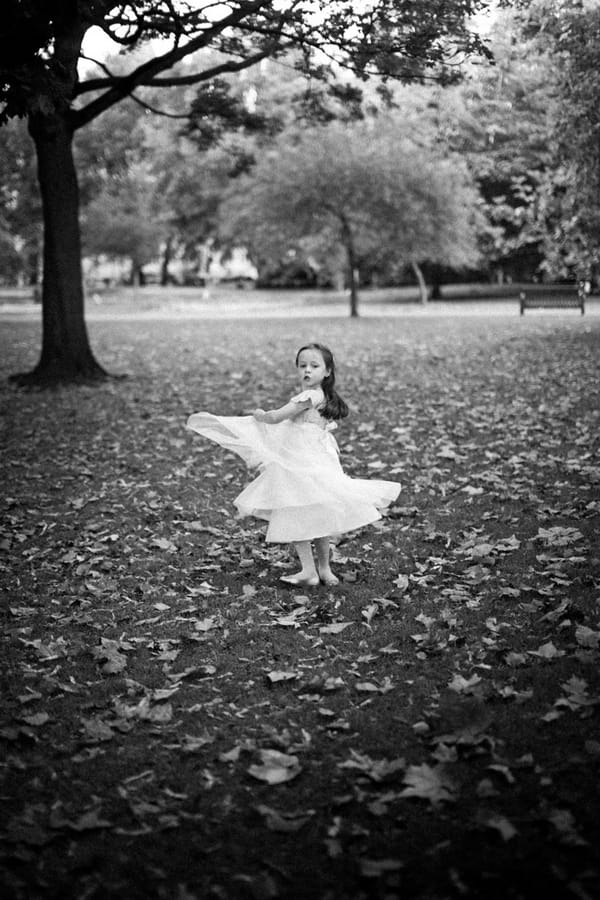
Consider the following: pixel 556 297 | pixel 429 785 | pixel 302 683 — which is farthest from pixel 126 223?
pixel 429 785

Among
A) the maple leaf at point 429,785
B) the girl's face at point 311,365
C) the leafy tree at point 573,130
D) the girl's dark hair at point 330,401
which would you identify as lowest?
the maple leaf at point 429,785

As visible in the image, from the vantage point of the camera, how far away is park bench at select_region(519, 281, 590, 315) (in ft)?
92.3

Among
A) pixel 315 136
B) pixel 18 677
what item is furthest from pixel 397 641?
pixel 315 136

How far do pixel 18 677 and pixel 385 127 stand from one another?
26.9 m

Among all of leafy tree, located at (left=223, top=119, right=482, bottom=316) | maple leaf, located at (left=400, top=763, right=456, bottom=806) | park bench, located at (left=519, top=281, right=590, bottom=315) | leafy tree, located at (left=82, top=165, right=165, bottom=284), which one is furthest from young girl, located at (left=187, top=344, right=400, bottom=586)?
leafy tree, located at (left=82, top=165, right=165, bottom=284)

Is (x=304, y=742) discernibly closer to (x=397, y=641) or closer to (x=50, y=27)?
(x=397, y=641)

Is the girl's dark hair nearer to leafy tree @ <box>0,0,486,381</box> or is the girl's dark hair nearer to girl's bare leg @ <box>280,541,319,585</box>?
girl's bare leg @ <box>280,541,319,585</box>

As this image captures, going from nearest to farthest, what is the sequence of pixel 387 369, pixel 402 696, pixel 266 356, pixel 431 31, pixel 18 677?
pixel 402 696
pixel 18 677
pixel 431 31
pixel 387 369
pixel 266 356

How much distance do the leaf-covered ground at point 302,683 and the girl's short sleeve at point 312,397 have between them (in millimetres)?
1367

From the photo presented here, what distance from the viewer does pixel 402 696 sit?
4418 mm

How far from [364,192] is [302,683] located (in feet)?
85.2

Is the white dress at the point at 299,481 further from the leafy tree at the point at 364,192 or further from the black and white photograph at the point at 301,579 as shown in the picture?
the leafy tree at the point at 364,192

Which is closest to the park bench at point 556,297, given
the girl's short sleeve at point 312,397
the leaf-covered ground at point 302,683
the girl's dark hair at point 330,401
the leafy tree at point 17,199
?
the leafy tree at point 17,199

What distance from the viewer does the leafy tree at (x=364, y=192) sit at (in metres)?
28.0
